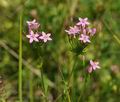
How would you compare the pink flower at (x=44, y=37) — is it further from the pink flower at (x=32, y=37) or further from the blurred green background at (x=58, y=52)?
the blurred green background at (x=58, y=52)

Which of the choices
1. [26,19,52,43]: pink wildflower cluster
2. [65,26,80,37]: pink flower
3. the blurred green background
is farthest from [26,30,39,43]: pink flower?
the blurred green background

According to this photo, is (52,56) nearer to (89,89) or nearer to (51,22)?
(51,22)

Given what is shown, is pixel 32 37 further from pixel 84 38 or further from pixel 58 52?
pixel 58 52

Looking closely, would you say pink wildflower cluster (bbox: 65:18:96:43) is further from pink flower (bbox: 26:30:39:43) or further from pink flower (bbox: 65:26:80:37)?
pink flower (bbox: 26:30:39:43)

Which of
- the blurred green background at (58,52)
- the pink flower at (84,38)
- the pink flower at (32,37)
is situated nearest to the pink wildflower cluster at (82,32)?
the pink flower at (84,38)

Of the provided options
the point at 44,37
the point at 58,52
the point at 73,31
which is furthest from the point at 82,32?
the point at 58,52
